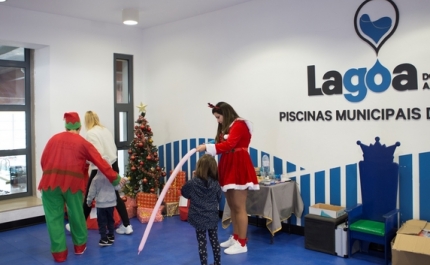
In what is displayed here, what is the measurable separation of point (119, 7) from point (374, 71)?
140 inches

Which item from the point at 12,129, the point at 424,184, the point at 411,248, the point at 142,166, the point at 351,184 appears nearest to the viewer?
the point at 411,248

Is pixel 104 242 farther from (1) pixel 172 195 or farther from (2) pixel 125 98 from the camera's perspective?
(2) pixel 125 98

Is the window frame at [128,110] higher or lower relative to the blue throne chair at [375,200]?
higher

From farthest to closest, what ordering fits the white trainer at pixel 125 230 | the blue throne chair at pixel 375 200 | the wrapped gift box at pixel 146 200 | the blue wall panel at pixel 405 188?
the wrapped gift box at pixel 146 200 → the white trainer at pixel 125 230 → the blue wall panel at pixel 405 188 → the blue throne chair at pixel 375 200

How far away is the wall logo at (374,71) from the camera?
4305 mm

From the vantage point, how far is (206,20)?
6273 mm

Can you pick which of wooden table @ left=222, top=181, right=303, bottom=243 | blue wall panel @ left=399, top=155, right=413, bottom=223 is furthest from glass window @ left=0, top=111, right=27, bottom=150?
blue wall panel @ left=399, top=155, right=413, bottom=223

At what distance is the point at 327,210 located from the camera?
14.9 feet

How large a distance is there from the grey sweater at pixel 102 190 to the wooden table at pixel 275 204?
56.0 inches

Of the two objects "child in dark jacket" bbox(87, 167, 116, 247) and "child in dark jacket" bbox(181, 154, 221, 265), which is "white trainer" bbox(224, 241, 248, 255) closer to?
"child in dark jacket" bbox(181, 154, 221, 265)

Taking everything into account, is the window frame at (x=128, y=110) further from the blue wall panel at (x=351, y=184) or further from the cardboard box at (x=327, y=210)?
the blue wall panel at (x=351, y=184)

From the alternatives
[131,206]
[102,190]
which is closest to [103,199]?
[102,190]

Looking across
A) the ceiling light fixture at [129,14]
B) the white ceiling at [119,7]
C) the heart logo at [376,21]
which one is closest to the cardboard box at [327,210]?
the heart logo at [376,21]

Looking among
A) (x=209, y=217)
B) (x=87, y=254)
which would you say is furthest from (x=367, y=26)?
(x=87, y=254)
